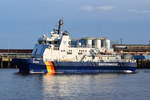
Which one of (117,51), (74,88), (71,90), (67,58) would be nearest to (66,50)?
(67,58)

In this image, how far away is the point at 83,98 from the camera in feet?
130

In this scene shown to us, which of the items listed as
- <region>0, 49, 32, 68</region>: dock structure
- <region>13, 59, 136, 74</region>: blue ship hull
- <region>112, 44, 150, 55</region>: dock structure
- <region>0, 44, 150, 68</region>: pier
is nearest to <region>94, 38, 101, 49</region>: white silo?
<region>13, 59, 136, 74</region>: blue ship hull

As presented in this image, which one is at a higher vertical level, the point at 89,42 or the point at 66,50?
the point at 89,42

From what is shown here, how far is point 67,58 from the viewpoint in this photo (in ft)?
224

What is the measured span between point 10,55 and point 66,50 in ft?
115

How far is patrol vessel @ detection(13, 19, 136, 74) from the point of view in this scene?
66.2 meters

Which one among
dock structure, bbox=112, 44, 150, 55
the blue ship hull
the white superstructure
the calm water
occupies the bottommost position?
the calm water

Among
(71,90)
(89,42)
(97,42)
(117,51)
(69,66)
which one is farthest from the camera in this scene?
(117,51)

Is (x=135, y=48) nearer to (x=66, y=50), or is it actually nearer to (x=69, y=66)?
(x=66, y=50)

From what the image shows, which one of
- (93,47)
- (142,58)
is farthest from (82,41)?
(142,58)

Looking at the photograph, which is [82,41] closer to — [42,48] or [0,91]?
[42,48]

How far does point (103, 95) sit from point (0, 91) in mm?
8132

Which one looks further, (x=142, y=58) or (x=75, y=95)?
(x=142, y=58)

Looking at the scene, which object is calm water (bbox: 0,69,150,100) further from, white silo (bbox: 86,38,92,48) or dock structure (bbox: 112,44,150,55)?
dock structure (bbox: 112,44,150,55)
